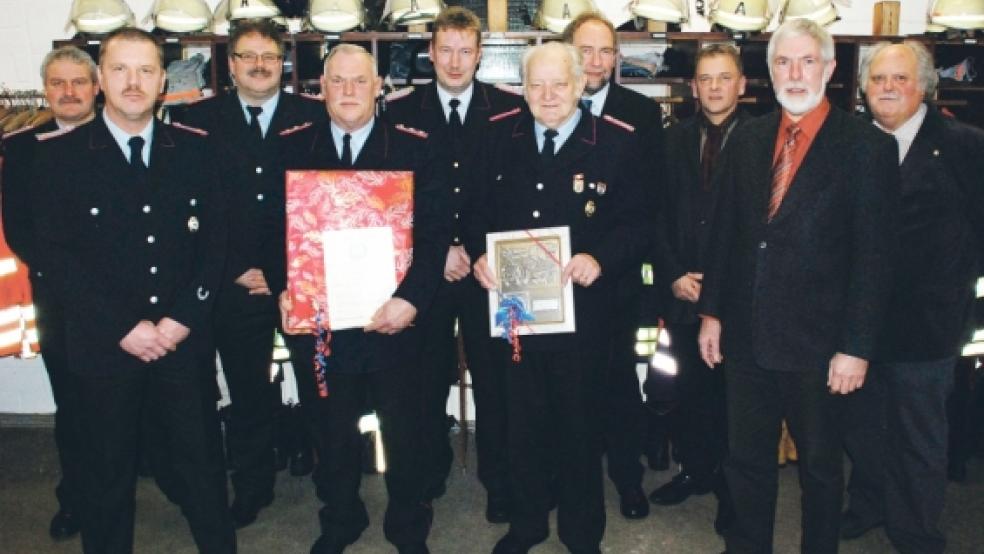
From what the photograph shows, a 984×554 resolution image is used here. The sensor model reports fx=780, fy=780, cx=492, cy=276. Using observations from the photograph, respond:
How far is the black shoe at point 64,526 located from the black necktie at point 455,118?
7.36ft

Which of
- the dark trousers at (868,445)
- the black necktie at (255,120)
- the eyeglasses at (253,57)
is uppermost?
the eyeglasses at (253,57)

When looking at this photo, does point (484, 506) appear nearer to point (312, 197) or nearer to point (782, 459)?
point (782, 459)

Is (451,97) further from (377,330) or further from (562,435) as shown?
(562,435)

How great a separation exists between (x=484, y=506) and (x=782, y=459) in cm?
149

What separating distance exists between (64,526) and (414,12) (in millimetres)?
2975

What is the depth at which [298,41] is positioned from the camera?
13.9 feet

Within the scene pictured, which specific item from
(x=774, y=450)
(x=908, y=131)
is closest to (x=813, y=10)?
(x=908, y=131)

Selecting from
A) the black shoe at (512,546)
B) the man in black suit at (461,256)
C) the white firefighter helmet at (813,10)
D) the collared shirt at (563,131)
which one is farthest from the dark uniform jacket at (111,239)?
the white firefighter helmet at (813,10)

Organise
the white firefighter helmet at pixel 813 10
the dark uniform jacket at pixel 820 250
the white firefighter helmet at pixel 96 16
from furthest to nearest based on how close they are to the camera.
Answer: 1. the white firefighter helmet at pixel 813 10
2. the white firefighter helmet at pixel 96 16
3. the dark uniform jacket at pixel 820 250

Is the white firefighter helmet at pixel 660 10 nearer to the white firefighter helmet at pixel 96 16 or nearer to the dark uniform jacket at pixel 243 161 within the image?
the dark uniform jacket at pixel 243 161

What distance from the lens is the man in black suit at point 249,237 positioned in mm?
3080

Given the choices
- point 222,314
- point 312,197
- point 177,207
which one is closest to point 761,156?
point 312,197

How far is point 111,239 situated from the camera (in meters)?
2.40

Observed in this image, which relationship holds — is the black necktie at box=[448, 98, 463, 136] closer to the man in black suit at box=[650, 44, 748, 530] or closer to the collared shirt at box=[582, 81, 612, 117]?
the collared shirt at box=[582, 81, 612, 117]
